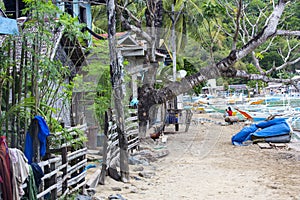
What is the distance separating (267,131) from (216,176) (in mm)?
5610

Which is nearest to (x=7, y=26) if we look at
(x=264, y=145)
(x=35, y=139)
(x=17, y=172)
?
(x=35, y=139)

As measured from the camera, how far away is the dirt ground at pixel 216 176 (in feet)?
21.6

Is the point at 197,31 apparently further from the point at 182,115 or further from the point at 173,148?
the point at 173,148

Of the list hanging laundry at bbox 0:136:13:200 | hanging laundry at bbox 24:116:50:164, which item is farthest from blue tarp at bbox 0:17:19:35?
hanging laundry at bbox 0:136:13:200

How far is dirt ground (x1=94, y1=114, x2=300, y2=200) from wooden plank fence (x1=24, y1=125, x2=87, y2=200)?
60 cm

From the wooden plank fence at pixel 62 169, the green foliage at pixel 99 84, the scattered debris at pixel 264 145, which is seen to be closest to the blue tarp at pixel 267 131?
the scattered debris at pixel 264 145

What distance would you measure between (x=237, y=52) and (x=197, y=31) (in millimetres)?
10452

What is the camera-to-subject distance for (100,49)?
9.94 metres

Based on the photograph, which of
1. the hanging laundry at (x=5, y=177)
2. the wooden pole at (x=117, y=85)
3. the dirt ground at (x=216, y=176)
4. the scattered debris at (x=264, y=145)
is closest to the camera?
the hanging laundry at (x=5, y=177)

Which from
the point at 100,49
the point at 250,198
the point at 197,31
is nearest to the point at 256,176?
the point at 250,198

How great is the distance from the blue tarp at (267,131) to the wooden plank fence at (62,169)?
7.97 metres

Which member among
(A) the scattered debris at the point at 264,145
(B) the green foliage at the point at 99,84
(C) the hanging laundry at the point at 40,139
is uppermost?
(B) the green foliage at the point at 99,84

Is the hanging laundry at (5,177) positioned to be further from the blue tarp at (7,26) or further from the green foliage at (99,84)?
the green foliage at (99,84)

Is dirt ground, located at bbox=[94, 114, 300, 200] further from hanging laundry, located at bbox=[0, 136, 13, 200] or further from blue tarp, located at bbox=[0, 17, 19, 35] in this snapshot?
blue tarp, located at bbox=[0, 17, 19, 35]
